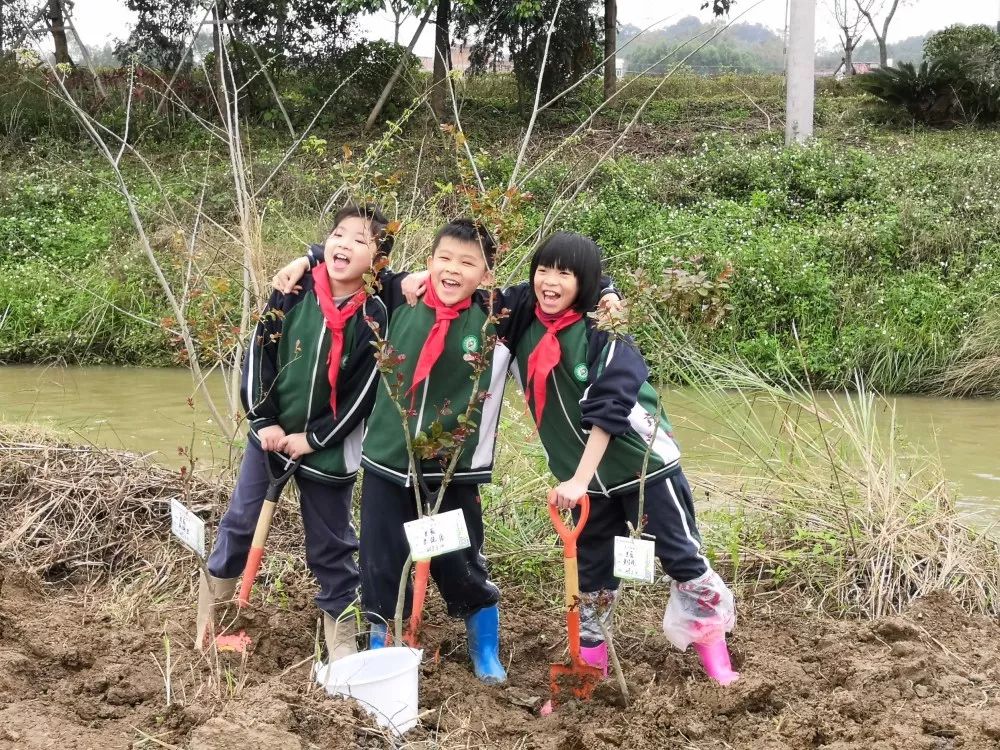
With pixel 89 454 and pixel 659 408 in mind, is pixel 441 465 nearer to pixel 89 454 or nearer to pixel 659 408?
pixel 659 408

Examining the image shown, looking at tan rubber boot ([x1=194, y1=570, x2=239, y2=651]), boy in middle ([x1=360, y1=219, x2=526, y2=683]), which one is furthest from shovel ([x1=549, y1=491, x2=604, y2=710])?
tan rubber boot ([x1=194, y1=570, x2=239, y2=651])

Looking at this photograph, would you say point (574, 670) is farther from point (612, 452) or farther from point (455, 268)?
point (455, 268)

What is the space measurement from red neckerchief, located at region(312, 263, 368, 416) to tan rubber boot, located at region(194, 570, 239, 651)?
2.18 ft

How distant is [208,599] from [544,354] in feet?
4.09

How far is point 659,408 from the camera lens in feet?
9.40

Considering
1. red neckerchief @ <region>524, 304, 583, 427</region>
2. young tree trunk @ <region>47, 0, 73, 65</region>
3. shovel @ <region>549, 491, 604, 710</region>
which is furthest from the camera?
young tree trunk @ <region>47, 0, 73, 65</region>

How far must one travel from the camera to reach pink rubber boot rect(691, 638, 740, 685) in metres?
3.15

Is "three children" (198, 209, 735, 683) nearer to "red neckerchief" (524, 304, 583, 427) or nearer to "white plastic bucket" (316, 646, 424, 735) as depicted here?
"red neckerchief" (524, 304, 583, 427)

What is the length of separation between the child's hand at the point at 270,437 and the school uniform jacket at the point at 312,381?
3 cm

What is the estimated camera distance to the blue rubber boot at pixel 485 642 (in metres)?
3.26

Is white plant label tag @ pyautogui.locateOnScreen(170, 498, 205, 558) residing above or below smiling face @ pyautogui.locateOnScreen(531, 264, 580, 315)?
below

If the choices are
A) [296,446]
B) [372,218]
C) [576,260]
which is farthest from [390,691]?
[372,218]

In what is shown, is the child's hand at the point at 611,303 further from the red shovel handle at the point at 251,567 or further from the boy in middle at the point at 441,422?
the red shovel handle at the point at 251,567

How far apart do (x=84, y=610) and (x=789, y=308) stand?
8.48 m
